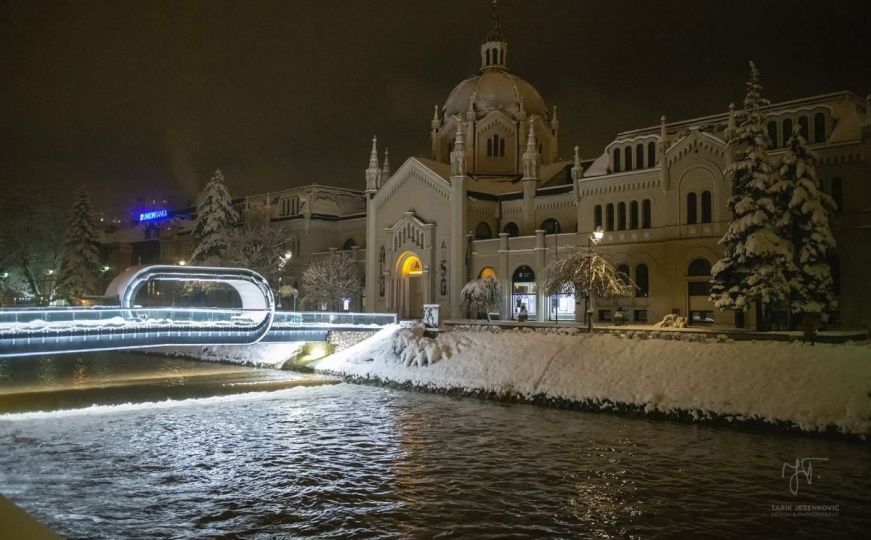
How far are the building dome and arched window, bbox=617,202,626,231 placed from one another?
1937cm

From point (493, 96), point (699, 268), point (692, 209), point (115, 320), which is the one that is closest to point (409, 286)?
point (493, 96)

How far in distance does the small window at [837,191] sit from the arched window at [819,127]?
8.93ft

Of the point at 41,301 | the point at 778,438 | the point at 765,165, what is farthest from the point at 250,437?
the point at 41,301

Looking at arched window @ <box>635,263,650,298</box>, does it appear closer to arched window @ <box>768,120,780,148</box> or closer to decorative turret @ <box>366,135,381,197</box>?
arched window @ <box>768,120,780,148</box>

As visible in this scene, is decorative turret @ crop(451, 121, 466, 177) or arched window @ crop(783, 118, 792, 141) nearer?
arched window @ crop(783, 118, 792, 141)

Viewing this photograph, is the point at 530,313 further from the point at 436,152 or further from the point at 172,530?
the point at 172,530

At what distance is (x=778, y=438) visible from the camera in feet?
76.4

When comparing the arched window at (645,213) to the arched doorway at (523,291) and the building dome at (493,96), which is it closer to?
the arched doorway at (523,291)

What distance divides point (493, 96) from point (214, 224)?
28571mm

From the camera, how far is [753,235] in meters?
34.4

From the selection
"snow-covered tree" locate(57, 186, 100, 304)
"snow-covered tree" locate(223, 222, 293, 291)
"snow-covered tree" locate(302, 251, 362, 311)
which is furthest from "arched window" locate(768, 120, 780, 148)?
"snow-covered tree" locate(57, 186, 100, 304)

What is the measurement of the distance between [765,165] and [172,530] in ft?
105

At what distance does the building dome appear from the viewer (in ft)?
213

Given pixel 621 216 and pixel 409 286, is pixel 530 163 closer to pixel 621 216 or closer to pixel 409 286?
pixel 621 216
